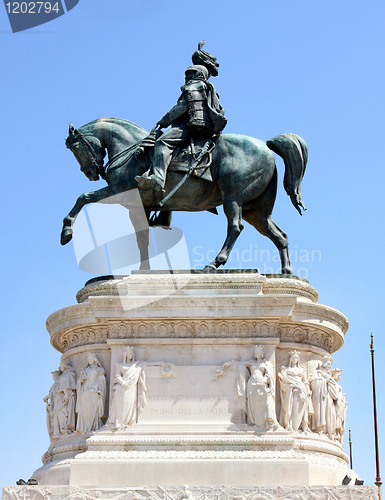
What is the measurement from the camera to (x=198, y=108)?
67.6 feet

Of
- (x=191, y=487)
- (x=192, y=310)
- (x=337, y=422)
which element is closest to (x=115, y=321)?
(x=192, y=310)

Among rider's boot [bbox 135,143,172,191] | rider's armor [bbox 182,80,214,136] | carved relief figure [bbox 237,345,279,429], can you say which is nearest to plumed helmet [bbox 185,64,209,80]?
rider's armor [bbox 182,80,214,136]

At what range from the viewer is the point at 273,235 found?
2098 cm

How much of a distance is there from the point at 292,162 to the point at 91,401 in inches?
283

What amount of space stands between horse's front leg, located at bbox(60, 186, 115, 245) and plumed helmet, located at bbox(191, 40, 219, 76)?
12.7 feet

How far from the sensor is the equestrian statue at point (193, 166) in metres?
20.2

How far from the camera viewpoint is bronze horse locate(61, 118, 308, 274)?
2022 cm

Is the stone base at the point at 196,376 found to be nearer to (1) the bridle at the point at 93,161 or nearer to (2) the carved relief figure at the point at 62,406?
(2) the carved relief figure at the point at 62,406

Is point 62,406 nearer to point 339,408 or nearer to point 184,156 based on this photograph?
point 339,408

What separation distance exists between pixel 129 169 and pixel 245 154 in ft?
8.86

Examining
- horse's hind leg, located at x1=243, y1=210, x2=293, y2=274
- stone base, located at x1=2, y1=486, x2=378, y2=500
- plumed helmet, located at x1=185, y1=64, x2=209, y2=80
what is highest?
plumed helmet, located at x1=185, y1=64, x2=209, y2=80

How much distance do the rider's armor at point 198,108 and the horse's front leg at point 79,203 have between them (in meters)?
2.47

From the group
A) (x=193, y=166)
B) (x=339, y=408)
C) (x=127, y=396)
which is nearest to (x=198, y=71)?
(x=193, y=166)

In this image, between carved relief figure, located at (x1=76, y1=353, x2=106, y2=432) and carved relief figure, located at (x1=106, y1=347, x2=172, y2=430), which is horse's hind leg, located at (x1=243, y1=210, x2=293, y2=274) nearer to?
carved relief figure, located at (x1=106, y1=347, x2=172, y2=430)
